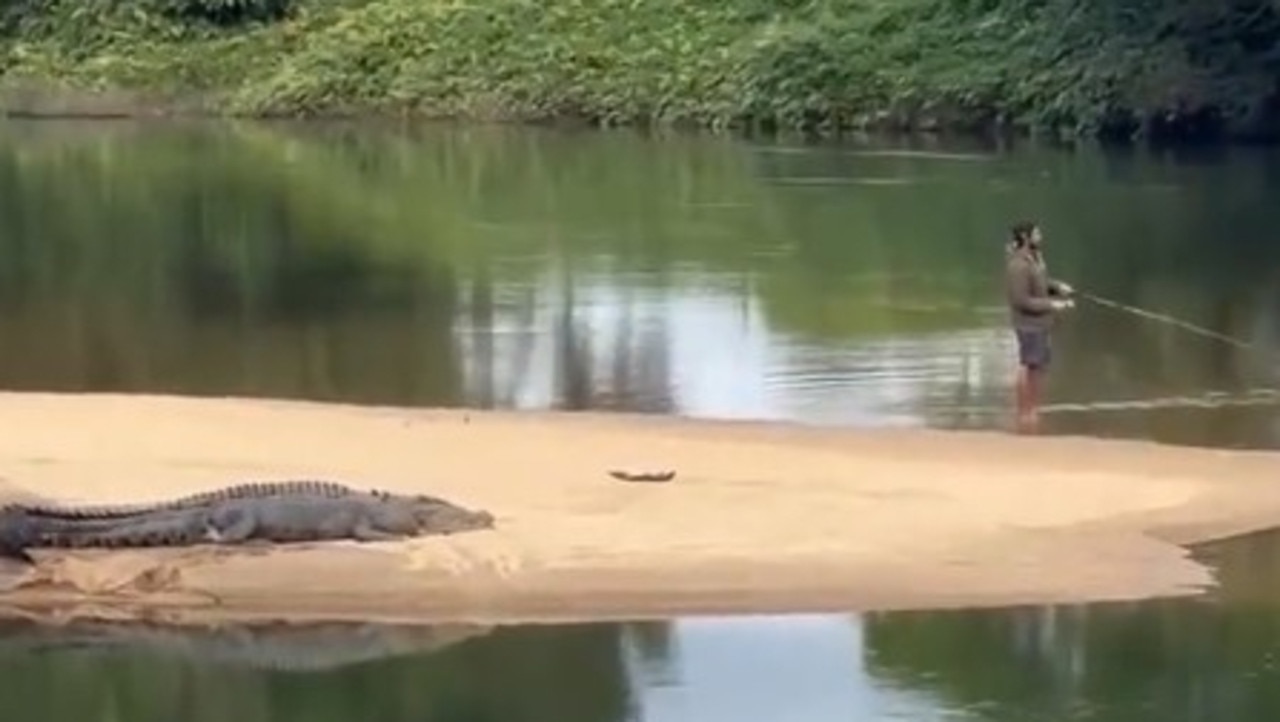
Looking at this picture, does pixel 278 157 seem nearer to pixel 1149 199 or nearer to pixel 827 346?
pixel 1149 199

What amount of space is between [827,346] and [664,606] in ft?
35.1

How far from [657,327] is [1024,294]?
262 inches

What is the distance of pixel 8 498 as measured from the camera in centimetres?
1662

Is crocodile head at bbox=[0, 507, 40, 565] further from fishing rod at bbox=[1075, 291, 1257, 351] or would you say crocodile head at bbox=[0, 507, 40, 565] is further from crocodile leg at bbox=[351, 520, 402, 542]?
fishing rod at bbox=[1075, 291, 1257, 351]

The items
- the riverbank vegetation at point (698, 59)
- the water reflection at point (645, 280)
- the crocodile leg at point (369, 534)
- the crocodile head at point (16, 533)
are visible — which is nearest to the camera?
the crocodile head at point (16, 533)

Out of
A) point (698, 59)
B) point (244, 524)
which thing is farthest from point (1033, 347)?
point (698, 59)

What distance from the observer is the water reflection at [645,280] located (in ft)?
75.4

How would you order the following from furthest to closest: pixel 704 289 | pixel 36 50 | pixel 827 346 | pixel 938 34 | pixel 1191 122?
pixel 36 50 < pixel 938 34 < pixel 1191 122 < pixel 704 289 < pixel 827 346

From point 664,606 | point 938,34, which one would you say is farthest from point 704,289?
point 938,34

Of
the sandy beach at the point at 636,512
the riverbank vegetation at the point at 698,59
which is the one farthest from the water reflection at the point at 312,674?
the riverbank vegetation at the point at 698,59

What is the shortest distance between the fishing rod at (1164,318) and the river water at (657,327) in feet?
0.67

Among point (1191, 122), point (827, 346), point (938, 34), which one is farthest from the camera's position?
point (938, 34)

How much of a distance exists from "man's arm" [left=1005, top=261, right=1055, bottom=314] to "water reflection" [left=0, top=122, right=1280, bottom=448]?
33.7 inches

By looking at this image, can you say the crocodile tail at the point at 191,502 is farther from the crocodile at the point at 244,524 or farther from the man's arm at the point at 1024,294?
the man's arm at the point at 1024,294
